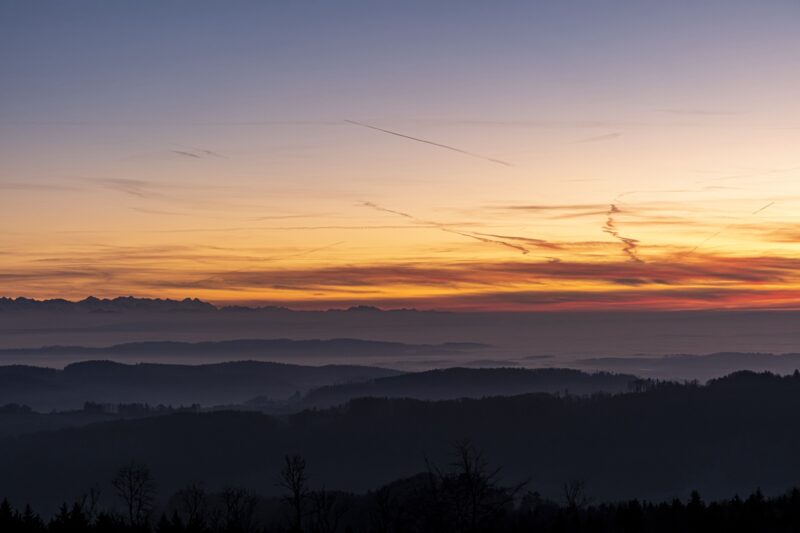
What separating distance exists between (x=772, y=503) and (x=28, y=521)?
73776 millimetres

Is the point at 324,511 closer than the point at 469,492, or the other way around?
the point at 469,492

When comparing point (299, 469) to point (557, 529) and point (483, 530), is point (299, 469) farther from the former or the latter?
point (557, 529)

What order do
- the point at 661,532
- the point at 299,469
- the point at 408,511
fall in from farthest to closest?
the point at 408,511, the point at 299,469, the point at 661,532

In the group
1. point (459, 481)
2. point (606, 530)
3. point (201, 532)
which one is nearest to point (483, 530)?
point (459, 481)

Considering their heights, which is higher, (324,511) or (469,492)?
(469,492)

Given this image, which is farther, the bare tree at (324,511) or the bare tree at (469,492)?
the bare tree at (324,511)

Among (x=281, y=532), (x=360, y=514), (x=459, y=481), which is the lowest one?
(x=360, y=514)

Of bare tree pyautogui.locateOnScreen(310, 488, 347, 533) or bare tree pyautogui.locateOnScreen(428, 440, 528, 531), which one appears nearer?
bare tree pyautogui.locateOnScreen(428, 440, 528, 531)

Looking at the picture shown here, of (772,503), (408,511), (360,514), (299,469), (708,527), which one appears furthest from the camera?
(360,514)

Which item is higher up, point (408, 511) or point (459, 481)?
point (459, 481)

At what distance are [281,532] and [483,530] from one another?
820 inches

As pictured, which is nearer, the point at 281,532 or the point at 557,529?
the point at 557,529

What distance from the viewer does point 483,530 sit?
96.0 metres

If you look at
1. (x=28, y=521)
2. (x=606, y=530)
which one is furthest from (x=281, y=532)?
(x=606, y=530)
